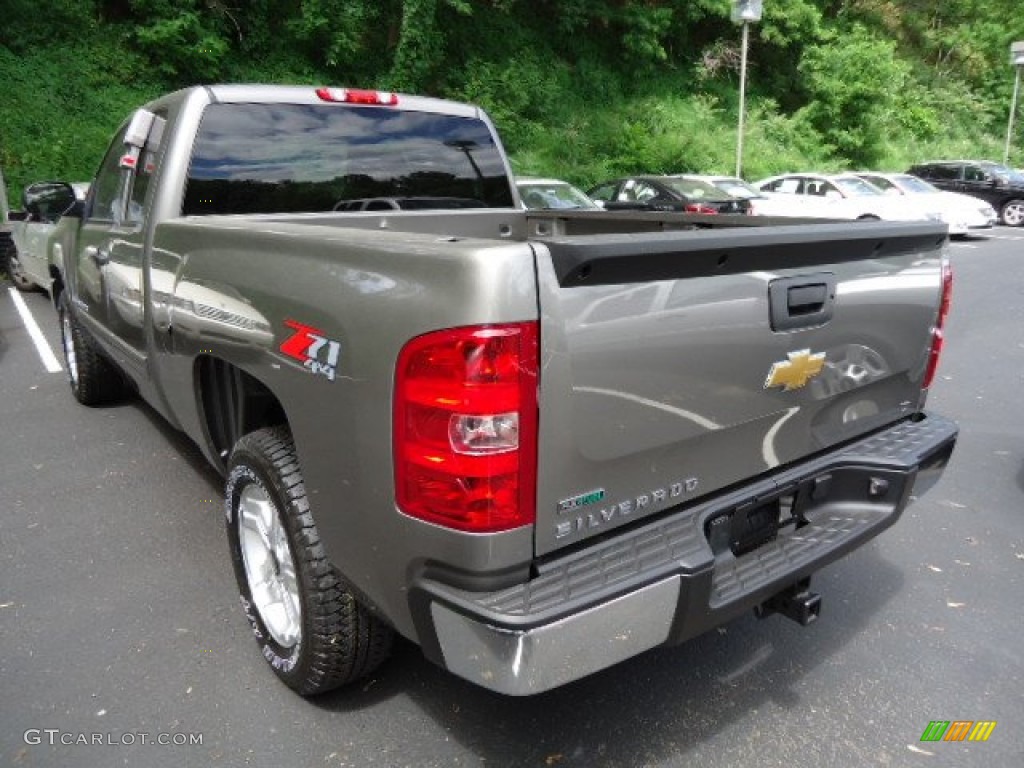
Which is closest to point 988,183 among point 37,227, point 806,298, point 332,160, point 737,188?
point 737,188

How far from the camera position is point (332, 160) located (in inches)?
141

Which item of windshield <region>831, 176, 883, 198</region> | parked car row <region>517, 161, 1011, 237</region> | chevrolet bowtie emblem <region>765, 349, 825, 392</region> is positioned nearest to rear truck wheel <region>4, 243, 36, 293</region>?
parked car row <region>517, 161, 1011, 237</region>

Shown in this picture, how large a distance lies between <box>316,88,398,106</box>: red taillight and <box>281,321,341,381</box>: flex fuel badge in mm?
1851

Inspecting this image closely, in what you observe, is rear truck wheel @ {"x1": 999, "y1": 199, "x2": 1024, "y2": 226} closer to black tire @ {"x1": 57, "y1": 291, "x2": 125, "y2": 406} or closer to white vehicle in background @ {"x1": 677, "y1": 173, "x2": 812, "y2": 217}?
white vehicle in background @ {"x1": 677, "y1": 173, "x2": 812, "y2": 217}

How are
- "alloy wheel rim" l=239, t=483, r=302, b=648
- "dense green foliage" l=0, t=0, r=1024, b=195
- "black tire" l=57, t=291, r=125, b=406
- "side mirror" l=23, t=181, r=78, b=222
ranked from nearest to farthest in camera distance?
"alloy wheel rim" l=239, t=483, r=302, b=648, "side mirror" l=23, t=181, r=78, b=222, "black tire" l=57, t=291, r=125, b=406, "dense green foliage" l=0, t=0, r=1024, b=195

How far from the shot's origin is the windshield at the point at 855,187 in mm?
16628

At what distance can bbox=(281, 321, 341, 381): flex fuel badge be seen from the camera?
77.2 inches

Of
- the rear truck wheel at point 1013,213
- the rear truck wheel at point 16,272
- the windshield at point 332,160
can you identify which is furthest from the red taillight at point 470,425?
the rear truck wheel at point 1013,213

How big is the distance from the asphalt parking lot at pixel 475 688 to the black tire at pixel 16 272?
7.87m

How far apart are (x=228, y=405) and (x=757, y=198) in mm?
14862

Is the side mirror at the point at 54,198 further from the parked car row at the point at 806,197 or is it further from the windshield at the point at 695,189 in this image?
the windshield at the point at 695,189

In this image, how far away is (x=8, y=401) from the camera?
5.80 meters

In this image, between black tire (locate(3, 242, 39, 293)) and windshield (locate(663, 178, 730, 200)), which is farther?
windshield (locate(663, 178, 730, 200))

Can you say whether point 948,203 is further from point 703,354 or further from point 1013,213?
point 703,354
